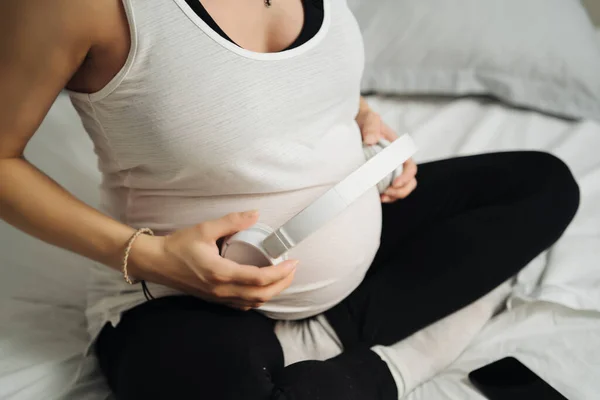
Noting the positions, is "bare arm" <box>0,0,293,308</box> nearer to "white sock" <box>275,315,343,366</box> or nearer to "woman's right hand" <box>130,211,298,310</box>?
"woman's right hand" <box>130,211,298,310</box>

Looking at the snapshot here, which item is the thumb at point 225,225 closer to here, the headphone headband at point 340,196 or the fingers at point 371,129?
the headphone headband at point 340,196

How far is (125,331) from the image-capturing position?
24.5 inches

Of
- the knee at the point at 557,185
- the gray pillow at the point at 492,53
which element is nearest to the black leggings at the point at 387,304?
the knee at the point at 557,185

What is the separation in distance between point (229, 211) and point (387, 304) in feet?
0.84

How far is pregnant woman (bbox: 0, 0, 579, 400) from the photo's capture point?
481 mm

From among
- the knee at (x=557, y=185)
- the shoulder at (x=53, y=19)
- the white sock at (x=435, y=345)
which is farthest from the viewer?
the knee at (x=557, y=185)

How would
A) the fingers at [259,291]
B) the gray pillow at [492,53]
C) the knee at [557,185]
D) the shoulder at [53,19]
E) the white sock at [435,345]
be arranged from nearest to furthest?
the shoulder at [53,19], the fingers at [259,291], the white sock at [435,345], the knee at [557,185], the gray pillow at [492,53]

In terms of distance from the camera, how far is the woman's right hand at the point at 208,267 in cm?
51

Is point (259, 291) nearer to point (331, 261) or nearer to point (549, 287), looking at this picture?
point (331, 261)

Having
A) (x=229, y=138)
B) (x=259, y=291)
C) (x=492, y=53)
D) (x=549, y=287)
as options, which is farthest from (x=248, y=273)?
(x=492, y=53)

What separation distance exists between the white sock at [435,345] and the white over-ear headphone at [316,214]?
0.23 metres

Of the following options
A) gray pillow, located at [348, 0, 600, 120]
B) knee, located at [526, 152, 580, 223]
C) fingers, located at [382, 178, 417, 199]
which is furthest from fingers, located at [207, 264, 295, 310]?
gray pillow, located at [348, 0, 600, 120]

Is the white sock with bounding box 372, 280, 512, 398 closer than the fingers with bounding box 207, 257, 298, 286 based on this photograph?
No

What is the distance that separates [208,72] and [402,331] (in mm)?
415
